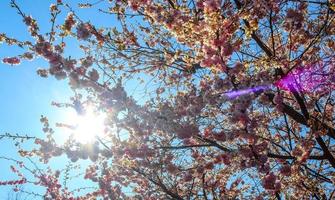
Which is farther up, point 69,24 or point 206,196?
point 69,24

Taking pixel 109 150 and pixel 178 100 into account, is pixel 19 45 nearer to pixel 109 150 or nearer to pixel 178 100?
pixel 109 150

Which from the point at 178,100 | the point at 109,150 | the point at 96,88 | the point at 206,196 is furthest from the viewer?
the point at 206,196

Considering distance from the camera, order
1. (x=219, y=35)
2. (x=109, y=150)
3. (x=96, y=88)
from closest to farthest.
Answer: (x=219, y=35) < (x=96, y=88) < (x=109, y=150)

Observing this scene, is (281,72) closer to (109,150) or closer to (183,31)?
(183,31)

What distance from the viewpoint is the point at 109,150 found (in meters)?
6.24

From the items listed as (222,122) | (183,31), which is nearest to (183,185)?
(222,122)

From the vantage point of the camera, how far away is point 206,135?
649 cm

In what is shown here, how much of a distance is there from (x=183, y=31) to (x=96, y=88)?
1555 mm

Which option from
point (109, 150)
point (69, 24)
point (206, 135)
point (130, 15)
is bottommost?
point (109, 150)

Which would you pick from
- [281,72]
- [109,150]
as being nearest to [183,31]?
[281,72]

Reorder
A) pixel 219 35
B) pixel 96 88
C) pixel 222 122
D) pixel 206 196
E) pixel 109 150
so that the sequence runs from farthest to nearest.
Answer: pixel 206 196 < pixel 222 122 < pixel 109 150 < pixel 96 88 < pixel 219 35

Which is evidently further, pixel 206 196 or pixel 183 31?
pixel 206 196

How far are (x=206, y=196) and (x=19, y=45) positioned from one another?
5.42 metres

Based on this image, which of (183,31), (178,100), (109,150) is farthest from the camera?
(178,100)
